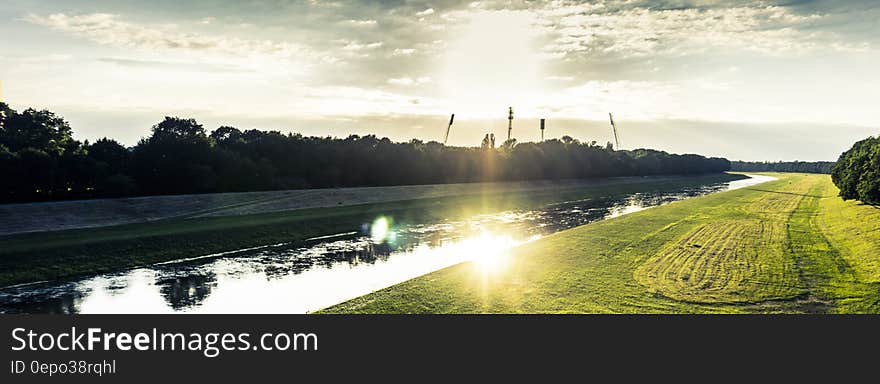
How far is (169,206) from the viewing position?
48.3 metres

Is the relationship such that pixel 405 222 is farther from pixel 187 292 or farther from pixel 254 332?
pixel 254 332

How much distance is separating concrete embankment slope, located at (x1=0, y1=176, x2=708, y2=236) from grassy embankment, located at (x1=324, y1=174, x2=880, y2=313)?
32573mm

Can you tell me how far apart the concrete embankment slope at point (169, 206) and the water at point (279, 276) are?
16094mm

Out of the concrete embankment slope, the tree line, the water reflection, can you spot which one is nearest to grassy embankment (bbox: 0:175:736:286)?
the concrete embankment slope

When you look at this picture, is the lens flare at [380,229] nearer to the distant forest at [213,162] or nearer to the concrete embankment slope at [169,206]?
the concrete embankment slope at [169,206]

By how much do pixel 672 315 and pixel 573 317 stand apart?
11.1 ft

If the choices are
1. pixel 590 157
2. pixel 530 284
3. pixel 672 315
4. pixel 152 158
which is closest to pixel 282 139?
pixel 152 158

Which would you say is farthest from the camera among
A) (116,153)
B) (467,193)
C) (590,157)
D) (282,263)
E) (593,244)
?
(590,157)

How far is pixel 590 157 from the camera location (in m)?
142

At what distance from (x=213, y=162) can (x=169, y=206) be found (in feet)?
54.4

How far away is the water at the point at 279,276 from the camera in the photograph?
2067 cm

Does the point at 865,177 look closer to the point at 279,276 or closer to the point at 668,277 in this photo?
the point at 668,277

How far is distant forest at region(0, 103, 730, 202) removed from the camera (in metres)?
48.5

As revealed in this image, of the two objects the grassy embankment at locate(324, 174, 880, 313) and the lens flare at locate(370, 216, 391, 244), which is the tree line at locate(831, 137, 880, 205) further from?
the lens flare at locate(370, 216, 391, 244)
